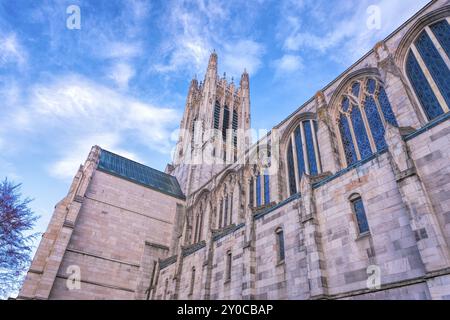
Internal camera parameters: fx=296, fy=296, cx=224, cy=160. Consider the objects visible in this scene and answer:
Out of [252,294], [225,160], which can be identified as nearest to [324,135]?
[252,294]

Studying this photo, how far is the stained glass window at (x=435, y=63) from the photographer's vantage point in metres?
14.6

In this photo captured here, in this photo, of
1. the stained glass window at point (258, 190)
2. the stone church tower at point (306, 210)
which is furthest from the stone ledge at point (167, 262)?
the stained glass window at point (258, 190)

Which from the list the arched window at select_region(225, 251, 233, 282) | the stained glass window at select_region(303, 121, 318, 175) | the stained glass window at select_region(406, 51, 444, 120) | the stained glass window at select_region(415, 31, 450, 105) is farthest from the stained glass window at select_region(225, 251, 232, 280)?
the stained glass window at select_region(415, 31, 450, 105)

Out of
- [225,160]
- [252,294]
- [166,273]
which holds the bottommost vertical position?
[252,294]

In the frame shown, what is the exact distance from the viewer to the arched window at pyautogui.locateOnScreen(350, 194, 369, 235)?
34.9 ft

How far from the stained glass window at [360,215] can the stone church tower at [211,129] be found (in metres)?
27.5

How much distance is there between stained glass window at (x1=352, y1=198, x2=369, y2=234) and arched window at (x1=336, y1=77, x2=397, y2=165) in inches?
263

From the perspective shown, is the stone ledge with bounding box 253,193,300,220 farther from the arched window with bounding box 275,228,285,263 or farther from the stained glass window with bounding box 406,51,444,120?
A: the stained glass window with bounding box 406,51,444,120

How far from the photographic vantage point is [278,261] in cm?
1347

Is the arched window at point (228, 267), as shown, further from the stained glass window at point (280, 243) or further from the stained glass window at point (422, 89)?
the stained glass window at point (422, 89)

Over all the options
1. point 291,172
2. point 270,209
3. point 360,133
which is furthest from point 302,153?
point 270,209

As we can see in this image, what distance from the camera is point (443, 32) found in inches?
611
